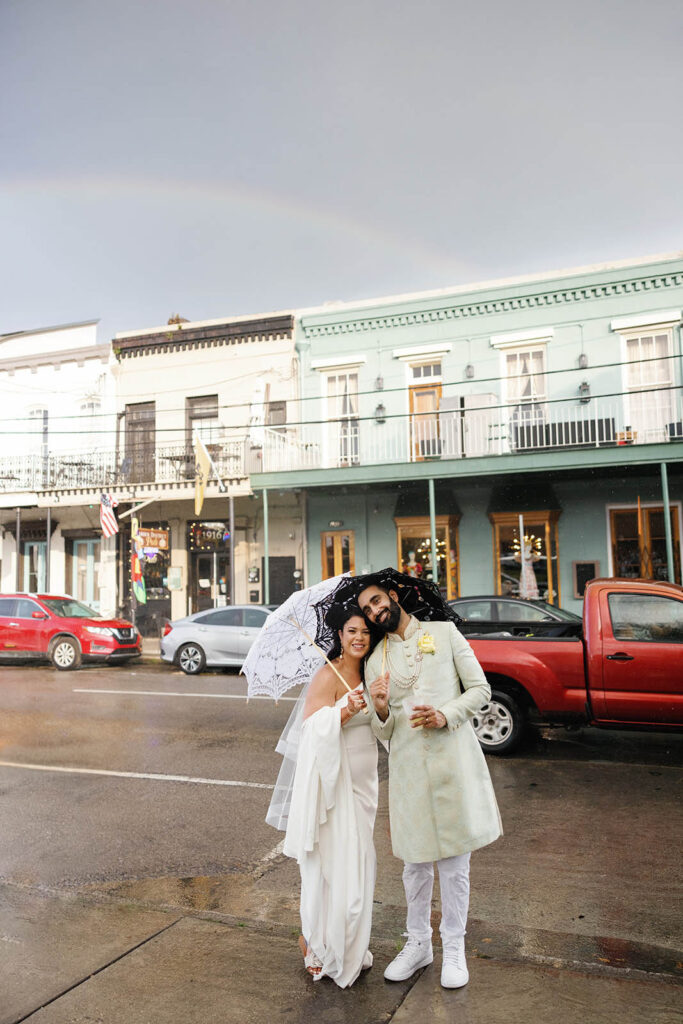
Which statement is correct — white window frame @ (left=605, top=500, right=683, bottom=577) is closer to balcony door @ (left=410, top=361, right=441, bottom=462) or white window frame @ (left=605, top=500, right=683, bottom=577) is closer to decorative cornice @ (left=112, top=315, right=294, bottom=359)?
balcony door @ (left=410, top=361, right=441, bottom=462)

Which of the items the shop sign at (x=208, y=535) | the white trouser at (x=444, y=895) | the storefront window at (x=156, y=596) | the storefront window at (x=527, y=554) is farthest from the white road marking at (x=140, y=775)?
the storefront window at (x=156, y=596)

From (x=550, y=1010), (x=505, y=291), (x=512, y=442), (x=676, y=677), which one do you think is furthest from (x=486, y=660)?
(x=505, y=291)

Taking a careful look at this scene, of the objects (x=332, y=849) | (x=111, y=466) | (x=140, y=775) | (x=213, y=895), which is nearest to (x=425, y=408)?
(x=111, y=466)

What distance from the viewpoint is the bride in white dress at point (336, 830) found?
334 cm

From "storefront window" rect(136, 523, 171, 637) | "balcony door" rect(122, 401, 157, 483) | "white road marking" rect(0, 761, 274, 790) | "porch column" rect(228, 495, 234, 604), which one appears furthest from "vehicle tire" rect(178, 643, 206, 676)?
"balcony door" rect(122, 401, 157, 483)

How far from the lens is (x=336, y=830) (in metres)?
3.38

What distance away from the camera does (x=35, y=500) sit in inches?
824

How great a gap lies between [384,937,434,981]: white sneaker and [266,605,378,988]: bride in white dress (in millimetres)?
138

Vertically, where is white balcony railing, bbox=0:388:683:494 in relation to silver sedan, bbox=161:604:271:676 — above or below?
above

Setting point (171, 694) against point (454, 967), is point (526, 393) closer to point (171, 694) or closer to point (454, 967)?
point (171, 694)

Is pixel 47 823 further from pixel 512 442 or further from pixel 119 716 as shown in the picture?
pixel 512 442

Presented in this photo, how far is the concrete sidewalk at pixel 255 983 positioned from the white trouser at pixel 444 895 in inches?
8.4

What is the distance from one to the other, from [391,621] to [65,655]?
1332 cm

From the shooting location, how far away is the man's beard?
3.48 metres
